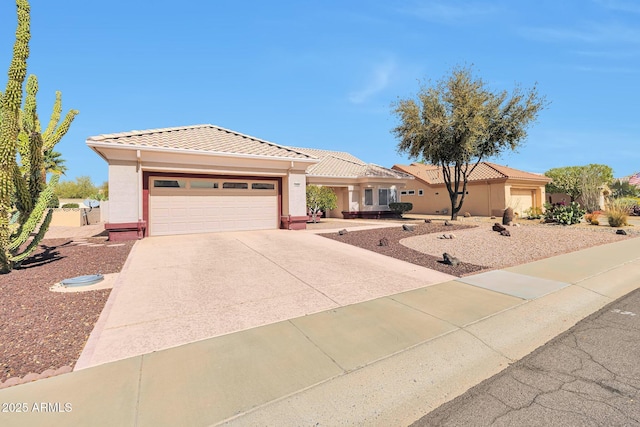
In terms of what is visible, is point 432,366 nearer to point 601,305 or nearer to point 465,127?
point 601,305

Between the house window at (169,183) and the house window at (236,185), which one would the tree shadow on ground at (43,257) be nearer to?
the house window at (169,183)

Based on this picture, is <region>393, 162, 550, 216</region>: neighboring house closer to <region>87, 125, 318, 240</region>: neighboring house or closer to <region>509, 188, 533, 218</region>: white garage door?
<region>509, 188, 533, 218</region>: white garage door

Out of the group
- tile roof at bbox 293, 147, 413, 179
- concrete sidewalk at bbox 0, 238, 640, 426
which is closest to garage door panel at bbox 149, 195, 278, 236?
tile roof at bbox 293, 147, 413, 179

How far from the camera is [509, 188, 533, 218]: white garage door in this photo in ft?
84.9

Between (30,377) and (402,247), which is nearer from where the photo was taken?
(30,377)

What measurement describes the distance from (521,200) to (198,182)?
1096 inches

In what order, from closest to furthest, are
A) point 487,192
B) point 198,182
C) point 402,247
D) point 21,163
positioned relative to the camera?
point 21,163 < point 402,247 < point 198,182 < point 487,192

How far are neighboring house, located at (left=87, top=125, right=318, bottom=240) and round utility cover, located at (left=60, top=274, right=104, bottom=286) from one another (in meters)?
5.98

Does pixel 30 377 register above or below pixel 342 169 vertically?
below

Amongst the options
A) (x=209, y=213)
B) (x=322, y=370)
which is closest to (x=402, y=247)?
(x=322, y=370)

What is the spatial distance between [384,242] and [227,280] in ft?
19.8

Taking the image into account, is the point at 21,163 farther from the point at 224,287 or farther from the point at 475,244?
the point at 475,244

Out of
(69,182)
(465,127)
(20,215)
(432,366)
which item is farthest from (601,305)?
(69,182)

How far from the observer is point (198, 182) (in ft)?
42.7
